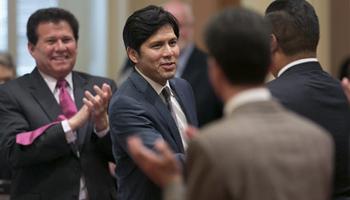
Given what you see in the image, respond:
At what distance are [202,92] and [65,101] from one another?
85.0 inches

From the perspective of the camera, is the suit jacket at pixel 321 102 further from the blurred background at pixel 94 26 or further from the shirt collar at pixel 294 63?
the blurred background at pixel 94 26

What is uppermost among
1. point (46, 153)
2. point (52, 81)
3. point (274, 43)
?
point (274, 43)

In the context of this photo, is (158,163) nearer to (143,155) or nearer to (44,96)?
(143,155)

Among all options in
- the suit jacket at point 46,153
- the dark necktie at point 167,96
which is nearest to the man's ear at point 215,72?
the dark necktie at point 167,96

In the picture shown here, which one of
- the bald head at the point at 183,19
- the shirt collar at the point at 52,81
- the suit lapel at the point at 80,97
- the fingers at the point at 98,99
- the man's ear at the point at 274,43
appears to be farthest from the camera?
the bald head at the point at 183,19

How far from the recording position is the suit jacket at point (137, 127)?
3.67 m

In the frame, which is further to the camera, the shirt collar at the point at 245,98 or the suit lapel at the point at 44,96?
the suit lapel at the point at 44,96

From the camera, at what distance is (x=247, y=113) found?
2533mm

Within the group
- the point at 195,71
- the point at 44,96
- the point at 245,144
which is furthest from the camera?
the point at 195,71

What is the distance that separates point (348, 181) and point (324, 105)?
0.95 feet

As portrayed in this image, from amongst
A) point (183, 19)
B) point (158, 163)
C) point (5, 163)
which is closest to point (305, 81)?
point (158, 163)

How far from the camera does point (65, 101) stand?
14.8 feet

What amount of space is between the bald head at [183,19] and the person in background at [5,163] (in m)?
1.60

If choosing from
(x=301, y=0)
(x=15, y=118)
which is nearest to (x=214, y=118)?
(x=15, y=118)
